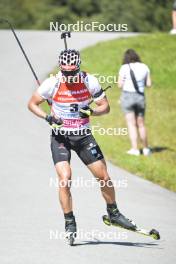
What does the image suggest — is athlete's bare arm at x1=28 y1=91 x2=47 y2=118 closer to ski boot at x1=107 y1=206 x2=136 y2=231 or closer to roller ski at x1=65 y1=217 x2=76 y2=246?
roller ski at x1=65 y1=217 x2=76 y2=246

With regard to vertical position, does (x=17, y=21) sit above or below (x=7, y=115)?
above

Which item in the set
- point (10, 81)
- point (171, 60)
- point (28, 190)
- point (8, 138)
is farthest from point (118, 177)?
point (171, 60)

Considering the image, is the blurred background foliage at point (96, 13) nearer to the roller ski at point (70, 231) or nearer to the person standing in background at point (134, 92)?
the person standing in background at point (134, 92)

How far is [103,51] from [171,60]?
2094 millimetres

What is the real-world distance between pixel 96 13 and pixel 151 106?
147ft

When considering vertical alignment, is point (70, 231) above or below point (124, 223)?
below

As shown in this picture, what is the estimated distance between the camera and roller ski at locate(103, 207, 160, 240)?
1049cm

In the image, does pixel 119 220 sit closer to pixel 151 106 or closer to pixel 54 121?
pixel 54 121

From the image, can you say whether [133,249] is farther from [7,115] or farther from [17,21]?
[17,21]

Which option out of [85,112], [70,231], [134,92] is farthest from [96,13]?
[70,231]

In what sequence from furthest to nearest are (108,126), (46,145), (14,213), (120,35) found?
(120,35) < (108,126) < (46,145) < (14,213)

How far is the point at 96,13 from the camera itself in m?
66.5

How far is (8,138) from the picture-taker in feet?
59.1

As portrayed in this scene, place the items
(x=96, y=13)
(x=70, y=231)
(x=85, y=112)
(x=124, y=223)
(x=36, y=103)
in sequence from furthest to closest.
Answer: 1. (x=96, y=13)
2. (x=124, y=223)
3. (x=36, y=103)
4. (x=85, y=112)
5. (x=70, y=231)
